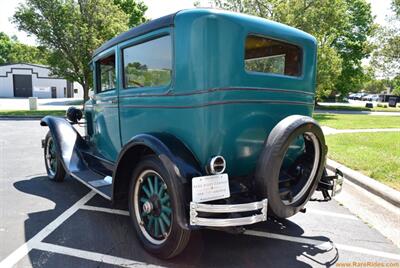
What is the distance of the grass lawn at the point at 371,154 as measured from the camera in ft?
17.7

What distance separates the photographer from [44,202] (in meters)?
4.29

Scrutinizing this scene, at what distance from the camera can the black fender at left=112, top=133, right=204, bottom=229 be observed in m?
2.56

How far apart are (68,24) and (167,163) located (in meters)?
17.2

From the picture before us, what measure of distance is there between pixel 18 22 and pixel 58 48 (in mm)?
2658

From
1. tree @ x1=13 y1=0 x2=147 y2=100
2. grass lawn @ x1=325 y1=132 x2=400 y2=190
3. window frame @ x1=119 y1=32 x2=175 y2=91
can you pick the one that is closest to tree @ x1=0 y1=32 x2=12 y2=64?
tree @ x1=13 y1=0 x2=147 y2=100

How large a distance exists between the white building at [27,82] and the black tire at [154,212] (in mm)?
43154

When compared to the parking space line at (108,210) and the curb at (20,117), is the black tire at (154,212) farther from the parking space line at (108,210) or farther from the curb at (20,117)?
the curb at (20,117)

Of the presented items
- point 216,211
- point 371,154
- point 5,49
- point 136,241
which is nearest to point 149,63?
point 216,211

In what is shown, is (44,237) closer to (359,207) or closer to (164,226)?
(164,226)

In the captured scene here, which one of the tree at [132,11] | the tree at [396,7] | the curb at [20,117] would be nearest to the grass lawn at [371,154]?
the tree at [396,7]

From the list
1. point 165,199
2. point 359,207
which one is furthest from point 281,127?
point 359,207

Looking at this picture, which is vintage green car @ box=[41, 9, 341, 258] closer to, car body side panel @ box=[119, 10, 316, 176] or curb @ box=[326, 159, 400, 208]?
car body side panel @ box=[119, 10, 316, 176]

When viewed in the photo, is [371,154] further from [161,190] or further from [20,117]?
[20,117]

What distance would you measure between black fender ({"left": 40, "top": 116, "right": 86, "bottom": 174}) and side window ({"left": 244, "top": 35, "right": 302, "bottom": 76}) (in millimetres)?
2805
